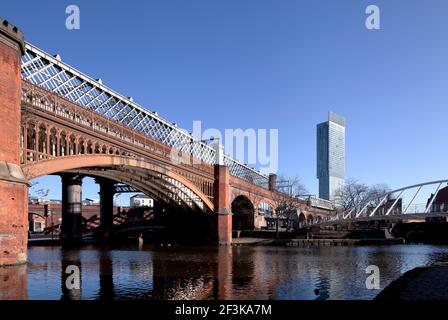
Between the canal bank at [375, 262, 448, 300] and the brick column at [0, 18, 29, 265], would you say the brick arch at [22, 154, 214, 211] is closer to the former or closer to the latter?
the brick column at [0, 18, 29, 265]

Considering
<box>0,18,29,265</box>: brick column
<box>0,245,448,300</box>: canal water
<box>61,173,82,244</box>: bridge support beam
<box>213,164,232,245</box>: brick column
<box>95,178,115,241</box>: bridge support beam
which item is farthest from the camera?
<box>95,178,115,241</box>: bridge support beam

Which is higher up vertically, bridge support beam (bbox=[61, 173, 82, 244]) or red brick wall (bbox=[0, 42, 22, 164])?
red brick wall (bbox=[0, 42, 22, 164])

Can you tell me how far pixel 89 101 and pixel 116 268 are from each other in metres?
22.1

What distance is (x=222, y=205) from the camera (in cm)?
6912

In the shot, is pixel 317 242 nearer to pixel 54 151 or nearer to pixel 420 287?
pixel 54 151

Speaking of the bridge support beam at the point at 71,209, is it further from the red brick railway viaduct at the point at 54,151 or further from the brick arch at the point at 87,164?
the brick arch at the point at 87,164

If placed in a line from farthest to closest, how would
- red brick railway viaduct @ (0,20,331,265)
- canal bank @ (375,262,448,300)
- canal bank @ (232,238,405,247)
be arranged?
canal bank @ (232,238,405,247) → red brick railway viaduct @ (0,20,331,265) → canal bank @ (375,262,448,300)

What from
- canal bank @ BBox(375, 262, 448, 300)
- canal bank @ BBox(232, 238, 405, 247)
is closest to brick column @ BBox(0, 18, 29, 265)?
canal bank @ BBox(375, 262, 448, 300)

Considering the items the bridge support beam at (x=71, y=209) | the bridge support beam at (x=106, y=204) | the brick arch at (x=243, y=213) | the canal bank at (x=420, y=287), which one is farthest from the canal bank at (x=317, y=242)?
the canal bank at (x=420, y=287)

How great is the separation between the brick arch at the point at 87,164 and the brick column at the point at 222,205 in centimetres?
1119

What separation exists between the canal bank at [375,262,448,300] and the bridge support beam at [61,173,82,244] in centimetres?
5594

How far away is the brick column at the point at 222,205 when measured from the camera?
2682 inches

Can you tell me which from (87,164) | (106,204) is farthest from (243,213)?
(87,164)

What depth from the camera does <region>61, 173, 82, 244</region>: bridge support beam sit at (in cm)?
6881
